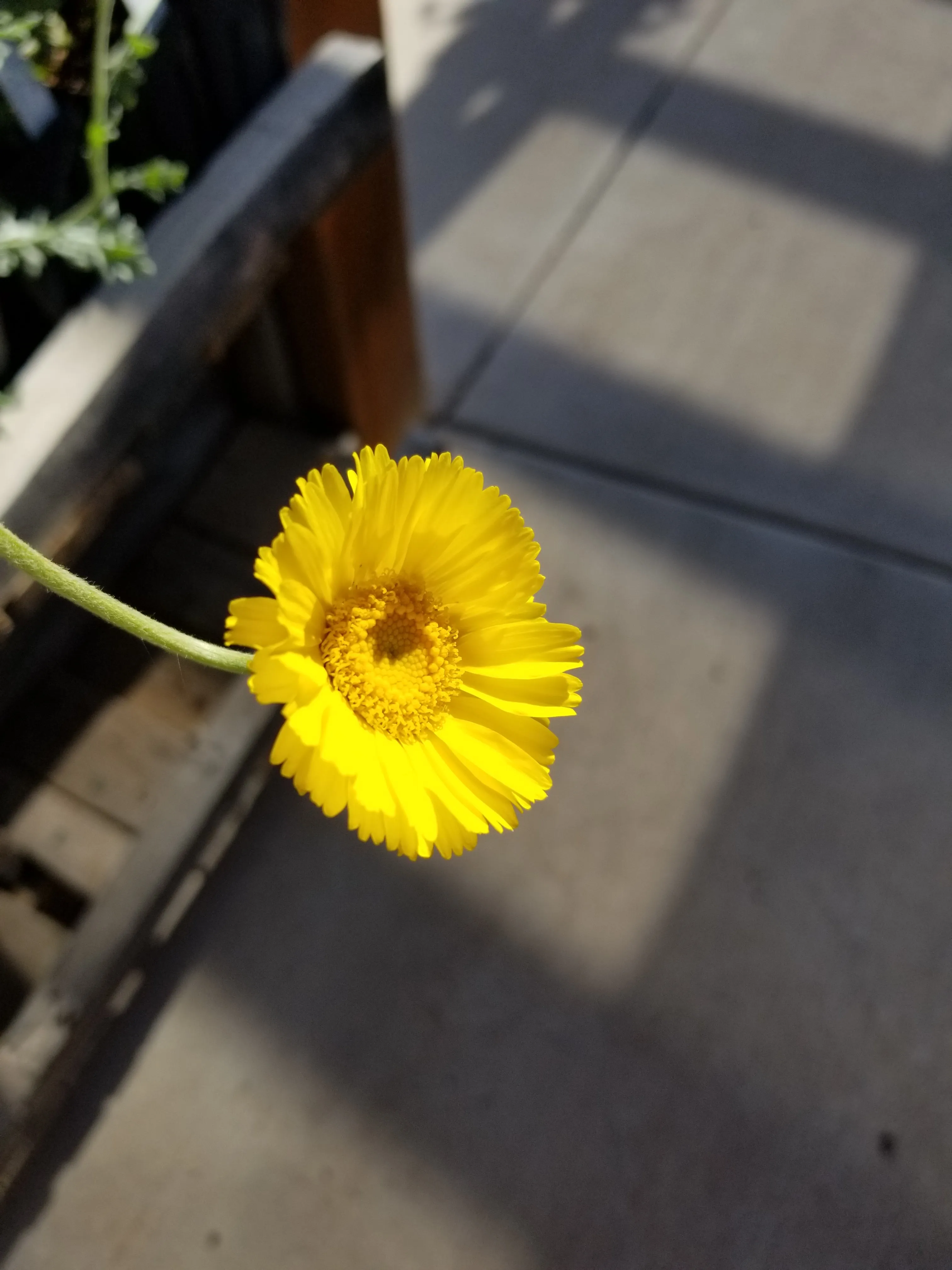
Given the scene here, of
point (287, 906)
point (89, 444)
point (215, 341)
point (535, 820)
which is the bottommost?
point (287, 906)

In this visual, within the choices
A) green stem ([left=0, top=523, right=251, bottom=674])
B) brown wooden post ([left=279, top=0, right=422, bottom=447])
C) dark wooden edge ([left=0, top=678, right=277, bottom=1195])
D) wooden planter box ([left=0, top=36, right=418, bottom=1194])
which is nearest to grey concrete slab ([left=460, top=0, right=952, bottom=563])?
brown wooden post ([left=279, top=0, right=422, bottom=447])

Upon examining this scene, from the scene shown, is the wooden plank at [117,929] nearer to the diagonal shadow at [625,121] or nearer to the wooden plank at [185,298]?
the wooden plank at [185,298]

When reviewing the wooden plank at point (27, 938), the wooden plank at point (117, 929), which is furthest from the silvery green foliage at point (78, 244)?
the wooden plank at point (27, 938)

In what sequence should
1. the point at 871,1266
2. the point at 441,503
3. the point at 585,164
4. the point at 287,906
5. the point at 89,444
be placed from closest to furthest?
the point at 441,503 < the point at 89,444 < the point at 871,1266 < the point at 287,906 < the point at 585,164

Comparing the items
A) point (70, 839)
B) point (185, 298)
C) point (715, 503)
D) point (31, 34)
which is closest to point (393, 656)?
point (185, 298)

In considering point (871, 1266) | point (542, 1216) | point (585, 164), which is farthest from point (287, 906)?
point (585, 164)

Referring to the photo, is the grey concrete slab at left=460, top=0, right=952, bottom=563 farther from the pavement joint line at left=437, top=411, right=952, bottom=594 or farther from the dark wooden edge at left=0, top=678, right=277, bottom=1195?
the dark wooden edge at left=0, top=678, right=277, bottom=1195

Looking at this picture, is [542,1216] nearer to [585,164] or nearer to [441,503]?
[441,503]
